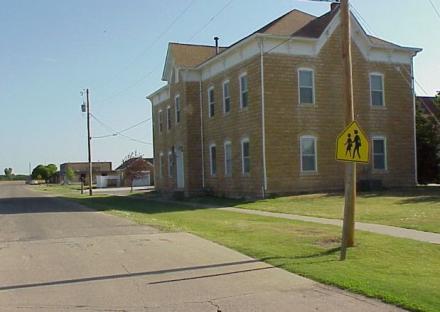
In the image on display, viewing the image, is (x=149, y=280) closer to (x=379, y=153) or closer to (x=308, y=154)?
(x=308, y=154)

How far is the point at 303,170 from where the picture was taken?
2988 centimetres

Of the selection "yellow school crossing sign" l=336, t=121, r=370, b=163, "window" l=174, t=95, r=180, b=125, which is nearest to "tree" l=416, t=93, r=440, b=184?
"window" l=174, t=95, r=180, b=125

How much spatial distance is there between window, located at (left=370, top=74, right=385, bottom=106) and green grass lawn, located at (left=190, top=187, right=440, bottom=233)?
5713 millimetres

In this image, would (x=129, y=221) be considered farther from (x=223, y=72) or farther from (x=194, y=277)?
(x=223, y=72)

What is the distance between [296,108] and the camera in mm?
29719

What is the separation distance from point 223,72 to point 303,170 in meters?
7.82

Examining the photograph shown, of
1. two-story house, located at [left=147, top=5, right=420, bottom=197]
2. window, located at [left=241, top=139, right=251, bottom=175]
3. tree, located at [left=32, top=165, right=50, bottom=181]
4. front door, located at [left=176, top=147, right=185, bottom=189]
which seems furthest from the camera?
tree, located at [left=32, top=165, right=50, bottom=181]

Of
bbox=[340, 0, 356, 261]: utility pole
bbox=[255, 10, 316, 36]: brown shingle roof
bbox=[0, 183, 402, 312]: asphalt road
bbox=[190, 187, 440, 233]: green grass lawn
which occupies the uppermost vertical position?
bbox=[255, 10, 316, 36]: brown shingle roof

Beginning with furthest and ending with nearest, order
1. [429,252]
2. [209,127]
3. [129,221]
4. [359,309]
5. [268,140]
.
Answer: [209,127] < [268,140] < [129,221] < [429,252] < [359,309]

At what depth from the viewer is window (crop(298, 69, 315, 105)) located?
2998cm

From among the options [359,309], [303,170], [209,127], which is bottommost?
[359,309]

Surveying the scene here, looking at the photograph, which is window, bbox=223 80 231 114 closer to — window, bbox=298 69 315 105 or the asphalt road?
window, bbox=298 69 315 105

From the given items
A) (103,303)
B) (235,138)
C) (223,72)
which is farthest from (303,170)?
(103,303)

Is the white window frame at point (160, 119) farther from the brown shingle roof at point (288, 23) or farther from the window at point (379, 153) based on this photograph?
the window at point (379, 153)
